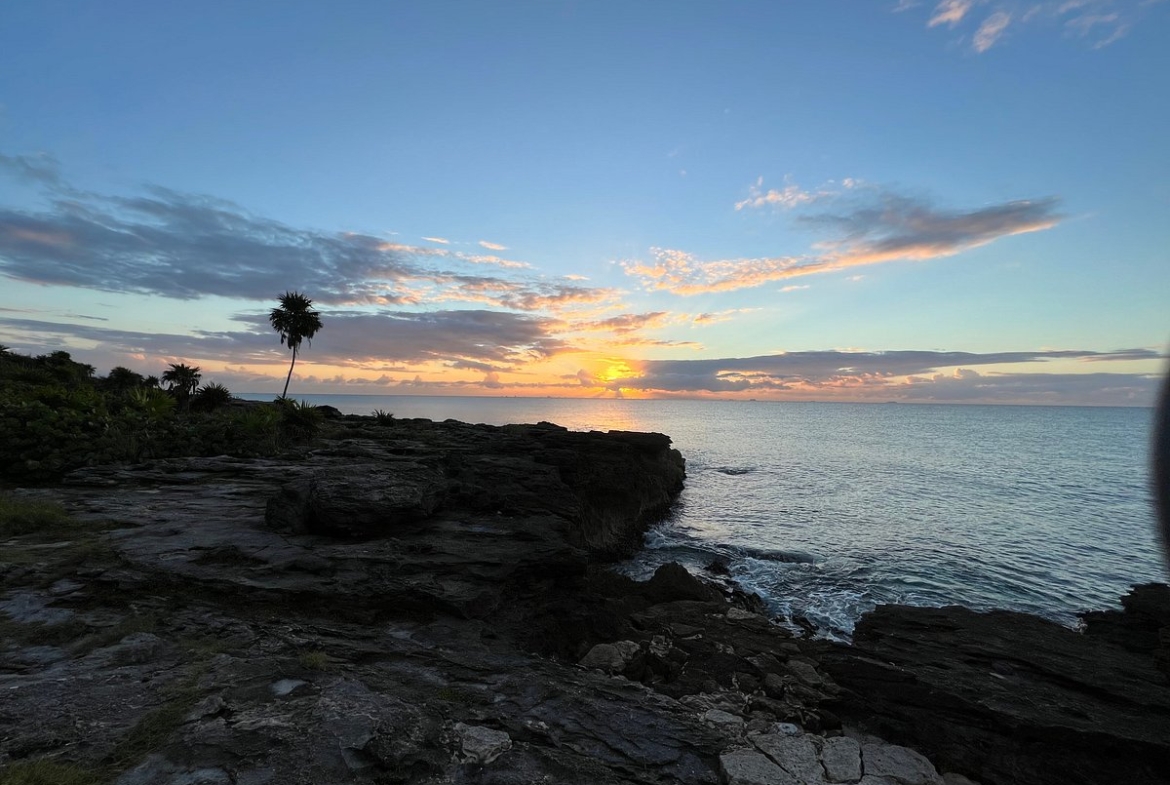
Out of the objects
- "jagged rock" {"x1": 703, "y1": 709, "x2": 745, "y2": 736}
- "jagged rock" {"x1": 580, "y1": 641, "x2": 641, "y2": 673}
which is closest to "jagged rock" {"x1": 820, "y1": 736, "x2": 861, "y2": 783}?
"jagged rock" {"x1": 703, "y1": 709, "x2": 745, "y2": 736}

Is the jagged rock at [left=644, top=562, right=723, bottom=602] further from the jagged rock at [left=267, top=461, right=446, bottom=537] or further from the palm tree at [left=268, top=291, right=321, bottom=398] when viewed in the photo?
the palm tree at [left=268, top=291, right=321, bottom=398]

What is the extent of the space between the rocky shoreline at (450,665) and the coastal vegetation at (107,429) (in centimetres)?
167

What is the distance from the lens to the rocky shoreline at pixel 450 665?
632 centimetres

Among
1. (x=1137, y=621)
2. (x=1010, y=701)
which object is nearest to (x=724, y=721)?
(x=1010, y=701)

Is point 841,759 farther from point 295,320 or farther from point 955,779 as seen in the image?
point 295,320

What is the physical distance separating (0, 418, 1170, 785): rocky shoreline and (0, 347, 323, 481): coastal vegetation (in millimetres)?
1669

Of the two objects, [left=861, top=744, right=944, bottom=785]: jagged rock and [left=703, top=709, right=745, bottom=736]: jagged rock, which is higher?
[left=703, top=709, right=745, bottom=736]: jagged rock

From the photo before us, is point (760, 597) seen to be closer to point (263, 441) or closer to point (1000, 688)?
point (1000, 688)

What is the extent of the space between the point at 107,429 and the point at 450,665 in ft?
55.4

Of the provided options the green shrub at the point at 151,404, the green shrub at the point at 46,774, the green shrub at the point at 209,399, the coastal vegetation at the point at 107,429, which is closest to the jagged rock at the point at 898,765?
the green shrub at the point at 46,774

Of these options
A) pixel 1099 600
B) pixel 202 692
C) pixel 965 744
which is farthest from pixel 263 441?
pixel 1099 600

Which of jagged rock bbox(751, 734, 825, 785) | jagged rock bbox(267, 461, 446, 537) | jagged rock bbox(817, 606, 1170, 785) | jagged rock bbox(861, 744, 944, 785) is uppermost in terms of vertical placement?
jagged rock bbox(267, 461, 446, 537)

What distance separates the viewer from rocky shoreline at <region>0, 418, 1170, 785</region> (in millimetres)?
6316

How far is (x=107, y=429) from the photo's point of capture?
17688 millimetres
